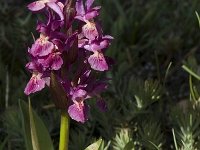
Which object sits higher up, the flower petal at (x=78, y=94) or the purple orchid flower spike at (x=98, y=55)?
the purple orchid flower spike at (x=98, y=55)

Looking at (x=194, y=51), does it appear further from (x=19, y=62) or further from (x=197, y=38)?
(x=19, y=62)

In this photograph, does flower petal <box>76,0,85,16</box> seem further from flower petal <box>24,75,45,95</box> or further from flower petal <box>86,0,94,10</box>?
flower petal <box>24,75,45,95</box>

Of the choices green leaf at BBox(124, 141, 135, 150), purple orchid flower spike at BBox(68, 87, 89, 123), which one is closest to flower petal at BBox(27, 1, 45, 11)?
purple orchid flower spike at BBox(68, 87, 89, 123)

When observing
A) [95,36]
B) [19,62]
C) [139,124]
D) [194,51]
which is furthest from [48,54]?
[194,51]

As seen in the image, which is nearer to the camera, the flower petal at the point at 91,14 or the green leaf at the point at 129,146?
the flower petal at the point at 91,14

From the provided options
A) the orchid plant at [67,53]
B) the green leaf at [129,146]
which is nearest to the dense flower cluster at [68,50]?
the orchid plant at [67,53]

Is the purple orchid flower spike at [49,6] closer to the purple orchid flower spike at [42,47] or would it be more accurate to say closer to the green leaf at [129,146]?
the purple orchid flower spike at [42,47]

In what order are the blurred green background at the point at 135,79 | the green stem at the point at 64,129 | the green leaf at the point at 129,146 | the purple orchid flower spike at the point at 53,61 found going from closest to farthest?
the purple orchid flower spike at the point at 53,61 → the green stem at the point at 64,129 → the green leaf at the point at 129,146 → the blurred green background at the point at 135,79

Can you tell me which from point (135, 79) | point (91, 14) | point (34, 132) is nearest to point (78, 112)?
point (34, 132)

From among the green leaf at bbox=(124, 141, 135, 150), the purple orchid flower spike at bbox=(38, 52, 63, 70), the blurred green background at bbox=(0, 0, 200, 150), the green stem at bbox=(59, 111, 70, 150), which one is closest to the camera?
the purple orchid flower spike at bbox=(38, 52, 63, 70)
